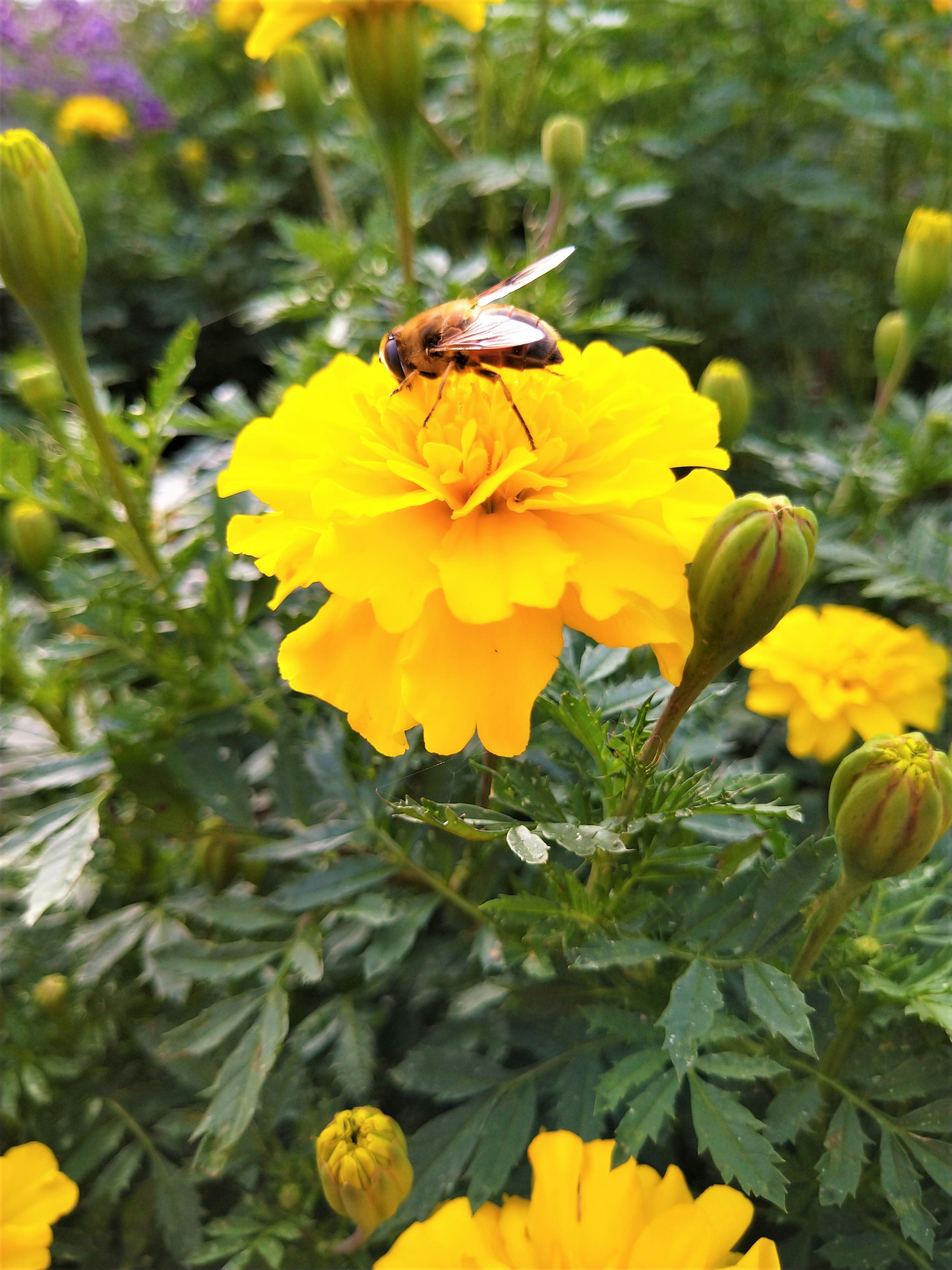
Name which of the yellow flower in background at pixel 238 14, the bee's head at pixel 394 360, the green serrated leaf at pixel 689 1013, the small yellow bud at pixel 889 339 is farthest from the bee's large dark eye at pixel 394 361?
the yellow flower in background at pixel 238 14

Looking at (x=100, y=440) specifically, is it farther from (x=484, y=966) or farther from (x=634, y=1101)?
(x=634, y=1101)

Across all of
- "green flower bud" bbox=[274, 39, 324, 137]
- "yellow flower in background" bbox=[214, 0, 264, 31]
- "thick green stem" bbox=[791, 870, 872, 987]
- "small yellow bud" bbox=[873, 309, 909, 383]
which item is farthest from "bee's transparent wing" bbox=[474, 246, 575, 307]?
"yellow flower in background" bbox=[214, 0, 264, 31]

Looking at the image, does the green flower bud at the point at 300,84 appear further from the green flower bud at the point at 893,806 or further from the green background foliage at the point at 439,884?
the green flower bud at the point at 893,806

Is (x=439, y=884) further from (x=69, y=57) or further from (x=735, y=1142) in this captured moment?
(x=69, y=57)

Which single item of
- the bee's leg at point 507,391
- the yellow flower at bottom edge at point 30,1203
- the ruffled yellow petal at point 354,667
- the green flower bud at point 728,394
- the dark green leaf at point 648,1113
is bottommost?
the yellow flower at bottom edge at point 30,1203

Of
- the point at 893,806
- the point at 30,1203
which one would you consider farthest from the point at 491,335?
the point at 30,1203

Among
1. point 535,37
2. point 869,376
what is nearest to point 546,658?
point 535,37
